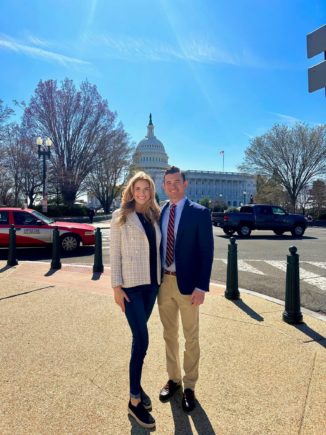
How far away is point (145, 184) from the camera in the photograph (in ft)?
9.67

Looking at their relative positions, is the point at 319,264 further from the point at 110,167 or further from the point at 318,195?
the point at 318,195

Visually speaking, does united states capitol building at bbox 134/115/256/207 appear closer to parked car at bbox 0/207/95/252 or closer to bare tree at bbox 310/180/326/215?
bare tree at bbox 310/180/326/215

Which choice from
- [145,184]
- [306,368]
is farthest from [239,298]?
[145,184]

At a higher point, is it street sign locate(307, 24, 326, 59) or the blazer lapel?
street sign locate(307, 24, 326, 59)

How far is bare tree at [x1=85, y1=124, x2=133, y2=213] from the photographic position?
3831 centimetres

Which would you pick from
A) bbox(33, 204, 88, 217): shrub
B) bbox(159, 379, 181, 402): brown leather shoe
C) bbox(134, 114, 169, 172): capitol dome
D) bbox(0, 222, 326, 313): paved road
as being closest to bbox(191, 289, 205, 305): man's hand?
bbox(159, 379, 181, 402): brown leather shoe

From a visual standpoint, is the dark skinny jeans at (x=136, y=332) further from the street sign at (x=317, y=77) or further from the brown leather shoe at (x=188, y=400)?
the street sign at (x=317, y=77)

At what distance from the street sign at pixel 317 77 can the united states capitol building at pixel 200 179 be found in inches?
4431

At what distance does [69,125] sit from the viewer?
115ft

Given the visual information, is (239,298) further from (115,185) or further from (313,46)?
(115,185)

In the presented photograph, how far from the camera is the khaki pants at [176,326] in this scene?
3.06m

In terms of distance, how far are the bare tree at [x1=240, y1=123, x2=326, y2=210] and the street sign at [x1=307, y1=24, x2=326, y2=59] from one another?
47329mm

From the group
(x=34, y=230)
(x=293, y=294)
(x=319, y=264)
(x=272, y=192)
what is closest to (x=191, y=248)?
(x=293, y=294)

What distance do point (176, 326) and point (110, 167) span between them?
135 feet
